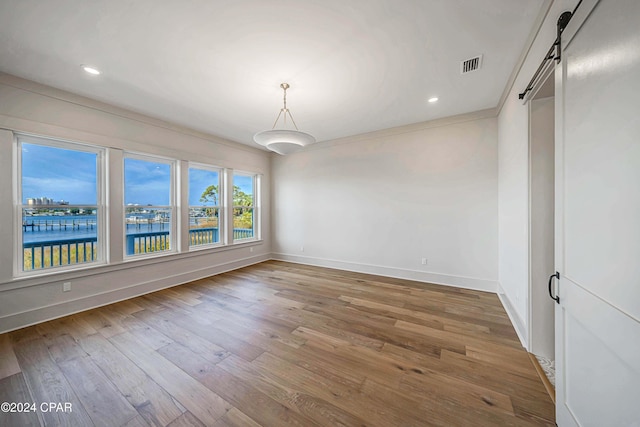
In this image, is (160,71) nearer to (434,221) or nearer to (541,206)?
(541,206)

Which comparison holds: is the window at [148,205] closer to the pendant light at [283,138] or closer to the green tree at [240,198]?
the green tree at [240,198]

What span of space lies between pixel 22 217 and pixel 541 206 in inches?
224

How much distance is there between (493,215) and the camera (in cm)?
352

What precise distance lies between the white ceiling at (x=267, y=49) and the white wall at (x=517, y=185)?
0.24 meters

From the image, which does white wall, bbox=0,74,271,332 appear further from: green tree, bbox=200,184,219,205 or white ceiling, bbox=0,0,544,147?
green tree, bbox=200,184,219,205

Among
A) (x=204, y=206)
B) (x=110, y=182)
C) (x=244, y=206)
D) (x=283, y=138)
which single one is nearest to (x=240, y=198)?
(x=244, y=206)

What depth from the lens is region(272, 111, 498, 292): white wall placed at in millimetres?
3613

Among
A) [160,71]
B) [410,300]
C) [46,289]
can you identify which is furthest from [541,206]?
[46,289]

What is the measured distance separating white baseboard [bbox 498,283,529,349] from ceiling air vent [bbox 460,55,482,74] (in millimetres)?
2773

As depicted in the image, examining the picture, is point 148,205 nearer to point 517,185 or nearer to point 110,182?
point 110,182

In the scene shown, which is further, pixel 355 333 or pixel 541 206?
pixel 355 333

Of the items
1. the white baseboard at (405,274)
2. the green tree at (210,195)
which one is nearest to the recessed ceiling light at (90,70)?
the green tree at (210,195)

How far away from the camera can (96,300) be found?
309cm

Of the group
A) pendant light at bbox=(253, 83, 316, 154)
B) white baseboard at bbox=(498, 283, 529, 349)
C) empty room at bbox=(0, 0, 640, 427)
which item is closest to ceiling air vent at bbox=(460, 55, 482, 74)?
empty room at bbox=(0, 0, 640, 427)
